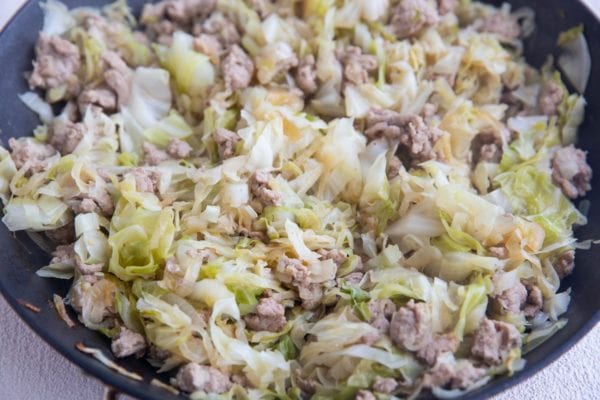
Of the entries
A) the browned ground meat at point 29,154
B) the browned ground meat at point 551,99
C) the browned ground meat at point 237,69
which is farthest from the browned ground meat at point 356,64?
the browned ground meat at point 29,154

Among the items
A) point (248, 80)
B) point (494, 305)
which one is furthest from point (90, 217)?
point (494, 305)

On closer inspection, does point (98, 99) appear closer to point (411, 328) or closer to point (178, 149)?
point (178, 149)

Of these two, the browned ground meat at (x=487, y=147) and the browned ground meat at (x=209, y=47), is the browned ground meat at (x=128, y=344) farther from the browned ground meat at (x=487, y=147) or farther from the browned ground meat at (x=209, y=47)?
the browned ground meat at (x=487, y=147)

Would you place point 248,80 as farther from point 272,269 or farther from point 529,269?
point 529,269

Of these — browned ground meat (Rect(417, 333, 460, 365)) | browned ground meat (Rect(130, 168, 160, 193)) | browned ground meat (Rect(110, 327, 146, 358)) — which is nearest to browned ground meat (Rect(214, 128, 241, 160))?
browned ground meat (Rect(130, 168, 160, 193))

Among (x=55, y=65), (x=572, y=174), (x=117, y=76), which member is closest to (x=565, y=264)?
(x=572, y=174)
